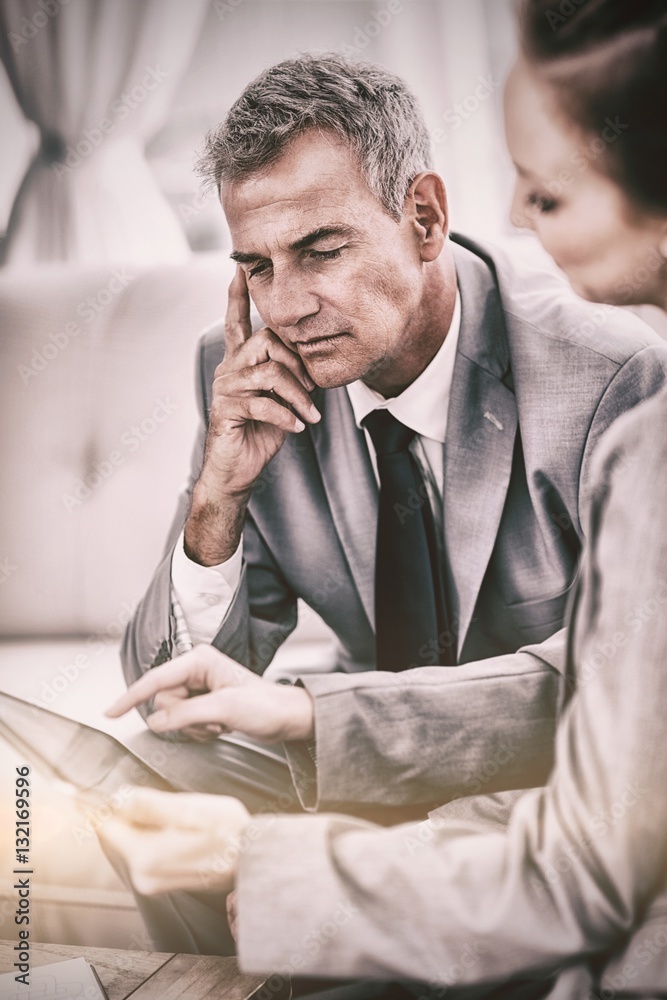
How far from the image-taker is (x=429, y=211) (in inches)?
55.6

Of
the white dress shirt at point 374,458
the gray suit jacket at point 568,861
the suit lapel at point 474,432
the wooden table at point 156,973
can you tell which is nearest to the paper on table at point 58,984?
the wooden table at point 156,973

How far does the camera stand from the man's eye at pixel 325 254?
1.37 metres

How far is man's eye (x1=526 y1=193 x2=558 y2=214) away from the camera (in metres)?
1.44

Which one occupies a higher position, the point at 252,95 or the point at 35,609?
the point at 252,95

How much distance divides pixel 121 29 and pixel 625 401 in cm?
108

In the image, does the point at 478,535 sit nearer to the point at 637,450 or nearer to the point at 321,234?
the point at 637,450

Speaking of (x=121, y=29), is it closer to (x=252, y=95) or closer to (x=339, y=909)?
(x=252, y=95)

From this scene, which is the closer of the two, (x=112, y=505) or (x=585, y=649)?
(x=585, y=649)

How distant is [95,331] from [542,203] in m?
0.80

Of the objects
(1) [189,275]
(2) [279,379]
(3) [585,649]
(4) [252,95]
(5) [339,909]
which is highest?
(4) [252,95]

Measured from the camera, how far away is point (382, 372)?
4.77 ft

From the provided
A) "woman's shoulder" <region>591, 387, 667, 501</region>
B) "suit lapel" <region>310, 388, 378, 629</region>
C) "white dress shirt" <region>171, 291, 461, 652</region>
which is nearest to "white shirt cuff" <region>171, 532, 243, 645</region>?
"white dress shirt" <region>171, 291, 461, 652</region>

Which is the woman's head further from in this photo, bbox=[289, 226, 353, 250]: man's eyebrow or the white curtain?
the white curtain

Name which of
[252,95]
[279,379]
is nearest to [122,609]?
[279,379]
